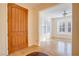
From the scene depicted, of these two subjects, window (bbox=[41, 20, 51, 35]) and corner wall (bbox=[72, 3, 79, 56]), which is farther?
window (bbox=[41, 20, 51, 35])

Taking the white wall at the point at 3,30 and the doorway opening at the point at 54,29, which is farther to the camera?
the doorway opening at the point at 54,29

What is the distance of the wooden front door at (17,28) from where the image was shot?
4.27 feet

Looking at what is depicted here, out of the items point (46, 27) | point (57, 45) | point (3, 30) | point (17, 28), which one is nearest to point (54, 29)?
point (46, 27)

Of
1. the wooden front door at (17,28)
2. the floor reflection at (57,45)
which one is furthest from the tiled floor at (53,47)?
the wooden front door at (17,28)

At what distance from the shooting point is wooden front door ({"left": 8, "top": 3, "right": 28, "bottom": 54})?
4.27 ft

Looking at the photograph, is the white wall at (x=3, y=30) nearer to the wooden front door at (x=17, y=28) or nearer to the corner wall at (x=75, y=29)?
the wooden front door at (x=17, y=28)

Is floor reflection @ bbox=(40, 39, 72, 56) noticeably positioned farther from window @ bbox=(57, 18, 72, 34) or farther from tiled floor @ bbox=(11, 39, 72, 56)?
window @ bbox=(57, 18, 72, 34)

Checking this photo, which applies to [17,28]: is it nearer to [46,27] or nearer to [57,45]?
[46,27]

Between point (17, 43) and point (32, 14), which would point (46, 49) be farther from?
point (32, 14)

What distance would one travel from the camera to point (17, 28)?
53.3 inches

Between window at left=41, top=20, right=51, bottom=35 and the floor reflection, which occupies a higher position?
window at left=41, top=20, right=51, bottom=35

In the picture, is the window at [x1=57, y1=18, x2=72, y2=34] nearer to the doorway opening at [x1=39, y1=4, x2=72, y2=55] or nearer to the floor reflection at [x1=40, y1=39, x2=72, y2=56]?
the doorway opening at [x1=39, y1=4, x2=72, y2=55]

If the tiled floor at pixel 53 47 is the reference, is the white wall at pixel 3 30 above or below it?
above

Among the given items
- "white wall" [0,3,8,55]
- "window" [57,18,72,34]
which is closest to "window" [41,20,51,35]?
"window" [57,18,72,34]
